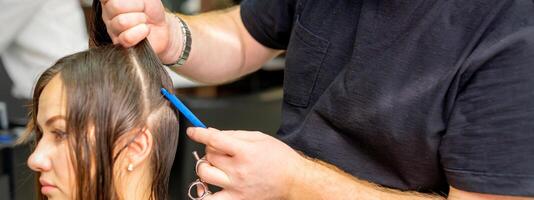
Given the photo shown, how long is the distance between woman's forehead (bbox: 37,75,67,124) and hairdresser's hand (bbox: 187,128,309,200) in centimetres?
20

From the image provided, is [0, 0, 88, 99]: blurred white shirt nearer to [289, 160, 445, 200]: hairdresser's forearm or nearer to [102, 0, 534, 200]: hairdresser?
[102, 0, 534, 200]: hairdresser

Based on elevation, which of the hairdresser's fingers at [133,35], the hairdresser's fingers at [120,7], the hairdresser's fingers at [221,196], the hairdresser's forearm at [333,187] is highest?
the hairdresser's fingers at [120,7]

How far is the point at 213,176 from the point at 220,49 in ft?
1.63

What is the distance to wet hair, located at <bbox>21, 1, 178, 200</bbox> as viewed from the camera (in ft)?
3.43

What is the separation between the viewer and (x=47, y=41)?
203 cm

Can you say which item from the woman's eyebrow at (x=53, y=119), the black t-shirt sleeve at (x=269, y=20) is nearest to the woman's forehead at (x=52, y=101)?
the woman's eyebrow at (x=53, y=119)

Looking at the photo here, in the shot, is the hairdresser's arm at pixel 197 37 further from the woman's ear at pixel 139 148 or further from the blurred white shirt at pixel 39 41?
the blurred white shirt at pixel 39 41

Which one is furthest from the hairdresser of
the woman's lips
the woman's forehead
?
the woman's lips

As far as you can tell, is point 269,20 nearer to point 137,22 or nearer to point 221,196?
point 137,22

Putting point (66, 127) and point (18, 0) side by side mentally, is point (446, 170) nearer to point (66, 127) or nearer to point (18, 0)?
point (66, 127)

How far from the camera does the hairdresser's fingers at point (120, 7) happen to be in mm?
1116

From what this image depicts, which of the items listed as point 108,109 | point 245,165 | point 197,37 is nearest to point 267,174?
point 245,165

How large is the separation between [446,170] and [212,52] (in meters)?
0.58

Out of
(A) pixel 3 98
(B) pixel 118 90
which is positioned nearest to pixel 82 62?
(B) pixel 118 90
